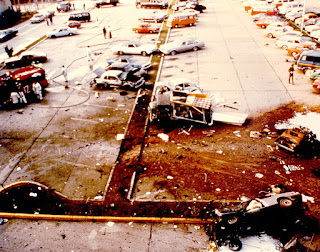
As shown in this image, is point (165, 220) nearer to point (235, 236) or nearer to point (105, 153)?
point (235, 236)

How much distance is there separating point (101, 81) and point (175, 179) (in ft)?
33.0

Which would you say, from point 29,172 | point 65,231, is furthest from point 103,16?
point 65,231

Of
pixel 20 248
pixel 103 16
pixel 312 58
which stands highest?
pixel 103 16

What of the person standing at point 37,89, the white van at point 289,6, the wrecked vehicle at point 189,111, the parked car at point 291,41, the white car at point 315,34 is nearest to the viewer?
the wrecked vehicle at point 189,111

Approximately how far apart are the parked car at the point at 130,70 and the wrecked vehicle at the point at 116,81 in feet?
0.76

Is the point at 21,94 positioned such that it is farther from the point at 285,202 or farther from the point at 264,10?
the point at 264,10

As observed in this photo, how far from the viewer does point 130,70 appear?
1841 centimetres

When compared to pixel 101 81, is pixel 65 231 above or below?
below

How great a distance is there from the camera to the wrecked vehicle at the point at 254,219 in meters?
7.72

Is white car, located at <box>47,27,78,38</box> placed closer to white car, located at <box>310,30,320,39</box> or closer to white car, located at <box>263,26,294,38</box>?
white car, located at <box>263,26,294,38</box>

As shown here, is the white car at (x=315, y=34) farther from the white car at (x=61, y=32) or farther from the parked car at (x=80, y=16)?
the parked car at (x=80, y=16)

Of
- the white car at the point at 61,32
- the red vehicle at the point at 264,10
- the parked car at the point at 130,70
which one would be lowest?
the parked car at the point at 130,70

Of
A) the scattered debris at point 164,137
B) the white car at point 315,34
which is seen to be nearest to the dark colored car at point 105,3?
the white car at point 315,34

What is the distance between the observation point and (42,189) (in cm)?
1032
